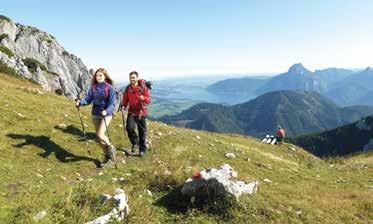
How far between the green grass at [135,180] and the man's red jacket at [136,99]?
7.28 ft

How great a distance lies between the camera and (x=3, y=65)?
46.5 metres

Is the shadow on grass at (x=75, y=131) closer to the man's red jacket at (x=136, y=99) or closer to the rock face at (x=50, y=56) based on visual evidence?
the man's red jacket at (x=136, y=99)

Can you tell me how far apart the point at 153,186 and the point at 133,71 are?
5.25 metres

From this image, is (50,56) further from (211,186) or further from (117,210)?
(117,210)

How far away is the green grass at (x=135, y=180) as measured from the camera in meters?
8.94

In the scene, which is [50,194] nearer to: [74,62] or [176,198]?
[176,198]

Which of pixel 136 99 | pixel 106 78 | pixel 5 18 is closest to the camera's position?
pixel 106 78

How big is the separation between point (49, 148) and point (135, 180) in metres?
4.98

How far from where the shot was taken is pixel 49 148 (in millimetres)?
15289

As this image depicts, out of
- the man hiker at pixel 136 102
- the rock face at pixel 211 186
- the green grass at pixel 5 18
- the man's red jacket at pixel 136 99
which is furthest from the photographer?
the green grass at pixel 5 18

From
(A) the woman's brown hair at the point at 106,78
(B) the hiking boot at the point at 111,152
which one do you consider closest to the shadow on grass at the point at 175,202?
(B) the hiking boot at the point at 111,152

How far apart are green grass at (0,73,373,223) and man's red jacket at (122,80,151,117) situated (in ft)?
7.28

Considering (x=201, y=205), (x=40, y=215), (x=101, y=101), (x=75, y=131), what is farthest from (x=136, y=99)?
(x=40, y=215)

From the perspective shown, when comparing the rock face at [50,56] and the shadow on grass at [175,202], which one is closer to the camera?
the shadow on grass at [175,202]
